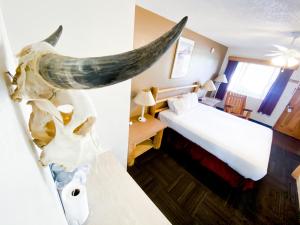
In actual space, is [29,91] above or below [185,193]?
above

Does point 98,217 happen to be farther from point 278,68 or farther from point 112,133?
point 278,68

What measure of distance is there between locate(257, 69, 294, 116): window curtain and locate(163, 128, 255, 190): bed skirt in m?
2.91

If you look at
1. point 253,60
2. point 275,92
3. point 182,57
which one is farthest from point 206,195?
point 253,60

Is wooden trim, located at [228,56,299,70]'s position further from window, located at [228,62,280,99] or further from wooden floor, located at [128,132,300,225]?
wooden floor, located at [128,132,300,225]

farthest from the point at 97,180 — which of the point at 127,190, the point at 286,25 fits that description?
the point at 286,25

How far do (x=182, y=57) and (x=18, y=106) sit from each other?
2.59 m

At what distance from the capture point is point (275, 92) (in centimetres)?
348

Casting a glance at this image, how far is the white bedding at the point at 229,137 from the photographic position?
1.58 meters

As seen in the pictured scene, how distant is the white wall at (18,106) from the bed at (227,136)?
4.18 ft

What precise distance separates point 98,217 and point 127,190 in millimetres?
207

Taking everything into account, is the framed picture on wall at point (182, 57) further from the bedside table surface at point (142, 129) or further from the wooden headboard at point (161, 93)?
the bedside table surface at point (142, 129)

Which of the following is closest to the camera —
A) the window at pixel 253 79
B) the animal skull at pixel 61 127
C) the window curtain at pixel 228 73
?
the animal skull at pixel 61 127

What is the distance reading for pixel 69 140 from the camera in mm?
317

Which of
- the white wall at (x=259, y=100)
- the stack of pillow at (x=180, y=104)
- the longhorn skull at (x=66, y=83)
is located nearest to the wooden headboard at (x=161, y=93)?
the stack of pillow at (x=180, y=104)
